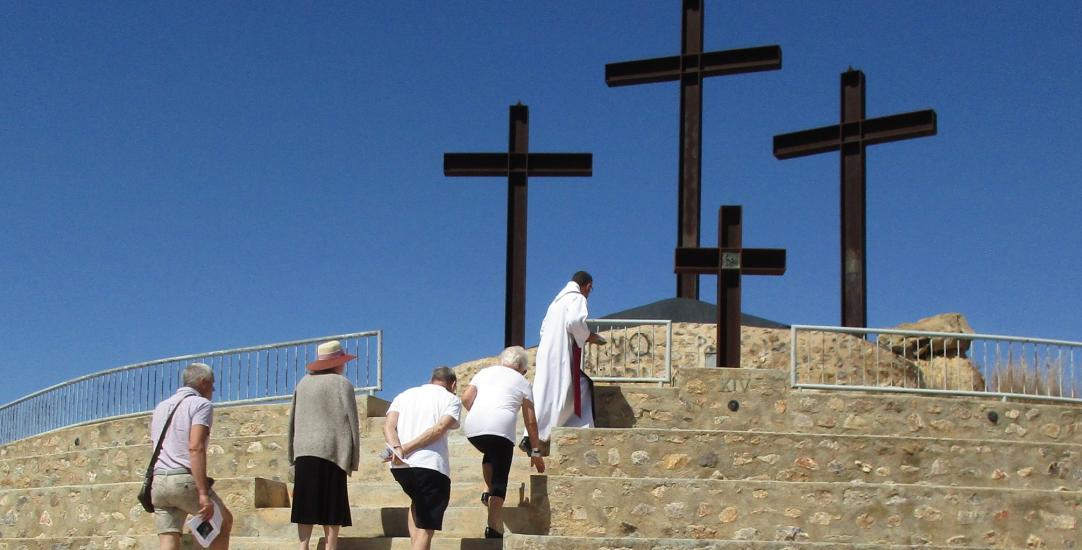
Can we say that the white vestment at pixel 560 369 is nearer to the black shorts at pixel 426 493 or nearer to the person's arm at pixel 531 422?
the person's arm at pixel 531 422

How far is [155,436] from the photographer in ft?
28.1

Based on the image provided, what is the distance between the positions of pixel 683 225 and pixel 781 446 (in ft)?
24.0

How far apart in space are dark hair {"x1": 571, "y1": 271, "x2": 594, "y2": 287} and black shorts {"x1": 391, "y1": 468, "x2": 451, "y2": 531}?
3.54 meters

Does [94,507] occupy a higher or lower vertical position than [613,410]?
lower

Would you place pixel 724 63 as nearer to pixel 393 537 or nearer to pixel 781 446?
pixel 781 446

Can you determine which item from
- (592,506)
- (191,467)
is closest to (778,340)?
(592,506)

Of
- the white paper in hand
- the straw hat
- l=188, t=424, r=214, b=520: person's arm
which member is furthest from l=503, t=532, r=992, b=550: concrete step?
l=188, t=424, r=214, b=520: person's arm

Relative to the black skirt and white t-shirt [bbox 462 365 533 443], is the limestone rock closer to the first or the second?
white t-shirt [bbox 462 365 533 443]

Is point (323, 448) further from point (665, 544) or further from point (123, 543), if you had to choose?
point (123, 543)

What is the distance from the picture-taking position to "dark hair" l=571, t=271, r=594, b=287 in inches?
490

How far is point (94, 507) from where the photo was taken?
11938mm

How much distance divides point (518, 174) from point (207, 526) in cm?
925

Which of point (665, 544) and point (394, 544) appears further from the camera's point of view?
point (394, 544)

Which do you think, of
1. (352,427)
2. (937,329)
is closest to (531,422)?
(352,427)
